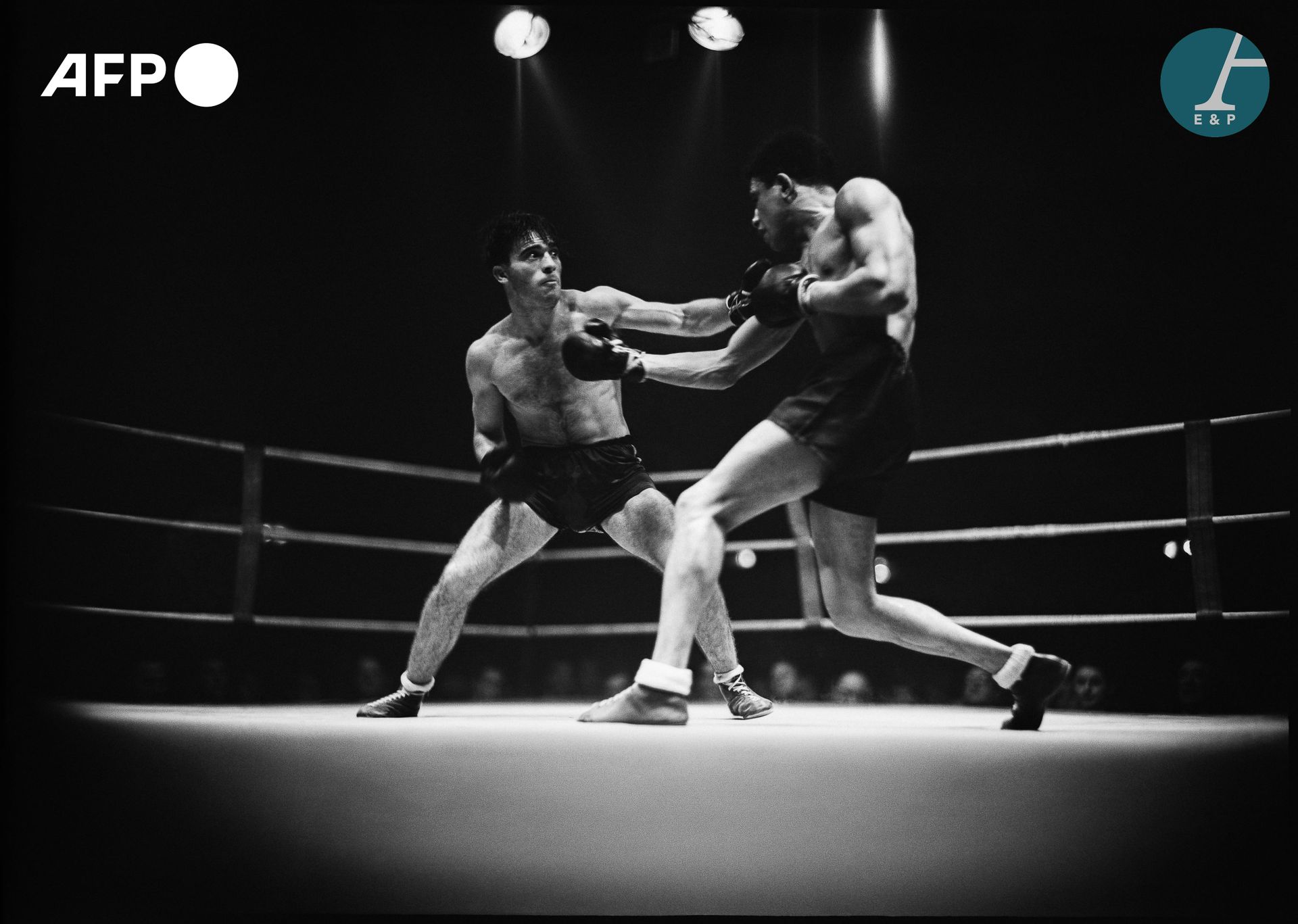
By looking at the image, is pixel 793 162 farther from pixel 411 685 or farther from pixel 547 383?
pixel 411 685

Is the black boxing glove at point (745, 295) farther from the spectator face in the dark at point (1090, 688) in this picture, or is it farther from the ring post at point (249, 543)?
the ring post at point (249, 543)

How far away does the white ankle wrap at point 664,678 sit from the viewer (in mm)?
2121

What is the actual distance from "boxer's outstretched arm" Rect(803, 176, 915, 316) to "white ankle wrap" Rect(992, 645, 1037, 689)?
30.3 inches

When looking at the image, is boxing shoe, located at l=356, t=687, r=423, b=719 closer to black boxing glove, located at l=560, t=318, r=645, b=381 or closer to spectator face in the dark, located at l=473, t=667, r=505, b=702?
spectator face in the dark, located at l=473, t=667, r=505, b=702

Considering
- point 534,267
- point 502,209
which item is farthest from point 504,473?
point 502,209

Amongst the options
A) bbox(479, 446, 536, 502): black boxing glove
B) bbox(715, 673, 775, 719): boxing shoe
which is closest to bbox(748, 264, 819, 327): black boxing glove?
bbox(479, 446, 536, 502): black boxing glove

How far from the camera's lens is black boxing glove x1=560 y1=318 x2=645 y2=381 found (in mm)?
2512

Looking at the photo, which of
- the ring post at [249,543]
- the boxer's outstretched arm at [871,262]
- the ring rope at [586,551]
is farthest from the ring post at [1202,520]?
the ring post at [249,543]

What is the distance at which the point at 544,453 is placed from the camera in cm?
283

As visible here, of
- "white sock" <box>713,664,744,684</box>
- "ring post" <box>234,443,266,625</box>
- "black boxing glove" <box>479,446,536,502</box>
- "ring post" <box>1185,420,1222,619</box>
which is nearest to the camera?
"black boxing glove" <box>479,446,536,502</box>

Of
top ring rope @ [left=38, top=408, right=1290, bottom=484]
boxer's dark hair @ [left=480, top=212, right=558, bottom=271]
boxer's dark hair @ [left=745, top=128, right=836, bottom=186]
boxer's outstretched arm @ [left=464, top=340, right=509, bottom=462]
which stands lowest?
top ring rope @ [left=38, top=408, right=1290, bottom=484]

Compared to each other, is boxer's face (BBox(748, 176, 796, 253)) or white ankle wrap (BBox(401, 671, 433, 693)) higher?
boxer's face (BBox(748, 176, 796, 253))

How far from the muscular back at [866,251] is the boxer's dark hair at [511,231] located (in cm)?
70

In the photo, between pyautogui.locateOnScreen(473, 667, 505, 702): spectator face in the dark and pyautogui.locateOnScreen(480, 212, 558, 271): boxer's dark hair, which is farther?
pyautogui.locateOnScreen(473, 667, 505, 702): spectator face in the dark
